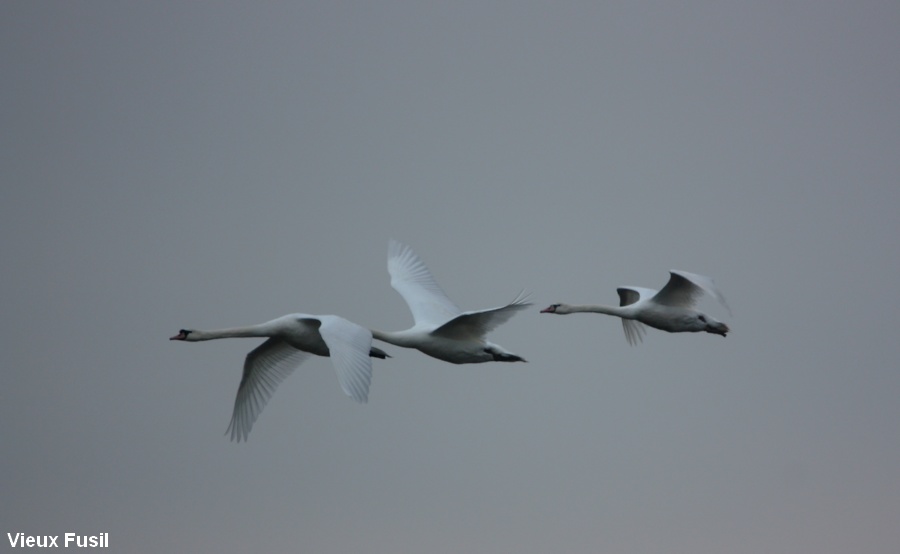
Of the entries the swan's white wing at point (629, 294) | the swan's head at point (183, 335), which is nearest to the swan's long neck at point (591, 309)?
the swan's white wing at point (629, 294)

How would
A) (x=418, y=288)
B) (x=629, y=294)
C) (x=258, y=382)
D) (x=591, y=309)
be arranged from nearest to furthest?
(x=258, y=382), (x=591, y=309), (x=418, y=288), (x=629, y=294)

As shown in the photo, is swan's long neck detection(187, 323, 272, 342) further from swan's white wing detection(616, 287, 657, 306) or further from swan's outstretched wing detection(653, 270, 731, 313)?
swan's white wing detection(616, 287, 657, 306)

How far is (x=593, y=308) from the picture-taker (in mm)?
28109

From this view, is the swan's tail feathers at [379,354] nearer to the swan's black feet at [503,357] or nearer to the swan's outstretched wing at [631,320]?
the swan's black feet at [503,357]

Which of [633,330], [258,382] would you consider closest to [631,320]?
[633,330]

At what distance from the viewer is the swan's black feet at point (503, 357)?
2478cm

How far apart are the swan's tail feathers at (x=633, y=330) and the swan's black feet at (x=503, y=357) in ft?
17.1

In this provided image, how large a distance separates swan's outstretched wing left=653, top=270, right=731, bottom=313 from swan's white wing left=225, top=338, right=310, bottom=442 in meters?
6.58

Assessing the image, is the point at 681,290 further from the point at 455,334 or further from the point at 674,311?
the point at 455,334

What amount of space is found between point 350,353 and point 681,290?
25.8ft

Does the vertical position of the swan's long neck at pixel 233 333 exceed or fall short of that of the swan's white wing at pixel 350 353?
it exceeds it

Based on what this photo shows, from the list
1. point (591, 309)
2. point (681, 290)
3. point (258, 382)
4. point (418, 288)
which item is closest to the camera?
point (258, 382)

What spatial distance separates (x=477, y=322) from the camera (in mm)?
24266

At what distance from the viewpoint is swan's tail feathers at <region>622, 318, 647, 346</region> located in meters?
29.6
